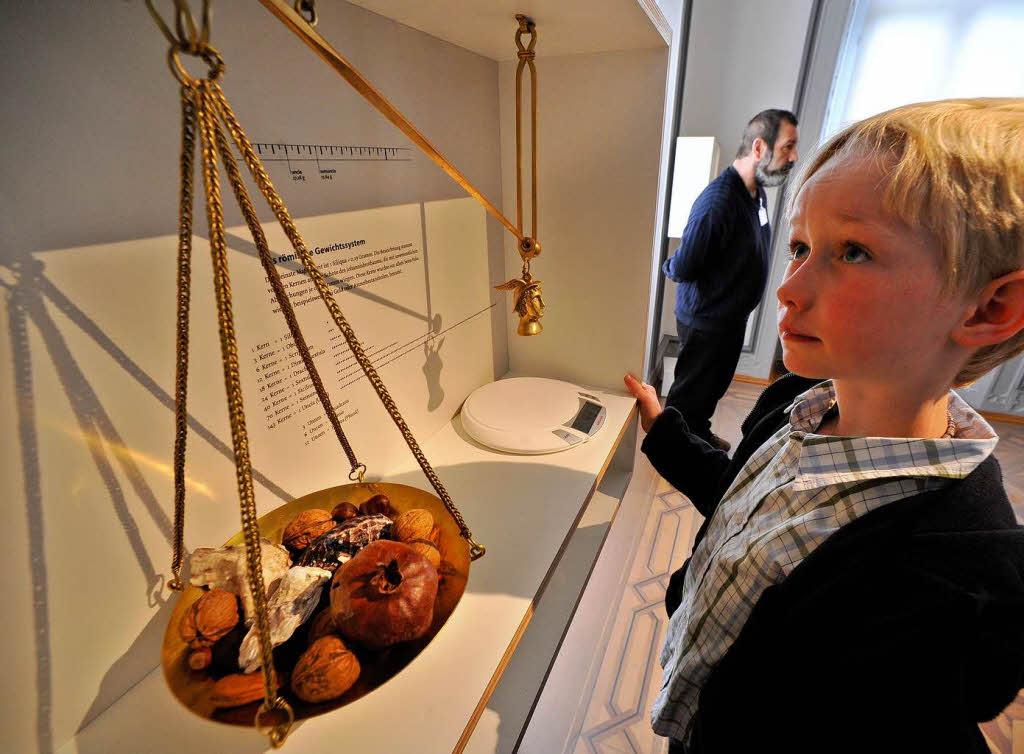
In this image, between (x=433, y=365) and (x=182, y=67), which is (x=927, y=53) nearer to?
(x=433, y=365)

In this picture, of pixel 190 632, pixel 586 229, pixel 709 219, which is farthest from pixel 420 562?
pixel 709 219

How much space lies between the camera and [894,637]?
399 millimetres

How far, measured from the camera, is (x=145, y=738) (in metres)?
0.45

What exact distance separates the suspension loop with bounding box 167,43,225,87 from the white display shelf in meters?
0.47

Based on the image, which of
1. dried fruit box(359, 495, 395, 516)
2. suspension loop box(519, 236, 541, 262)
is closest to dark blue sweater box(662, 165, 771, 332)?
suspension loop box(519, 236, 541, 262)

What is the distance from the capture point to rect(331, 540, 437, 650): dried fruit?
16.1 inches

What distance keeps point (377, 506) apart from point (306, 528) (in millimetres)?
79

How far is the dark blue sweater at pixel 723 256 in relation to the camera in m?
1.62

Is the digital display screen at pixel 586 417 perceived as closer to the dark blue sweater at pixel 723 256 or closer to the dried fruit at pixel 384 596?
the dried fruit at pixel 384 596

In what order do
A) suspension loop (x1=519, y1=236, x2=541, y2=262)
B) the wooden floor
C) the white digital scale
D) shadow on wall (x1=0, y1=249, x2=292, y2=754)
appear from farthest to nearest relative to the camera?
the wooden floor, the white digital scale, suspension loop (x1=519, y1=236, x2=541, y2=262), shadow on wall (x1=0, y1=249, x2=292, y2=754)

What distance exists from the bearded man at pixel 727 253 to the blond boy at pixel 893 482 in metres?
1.16

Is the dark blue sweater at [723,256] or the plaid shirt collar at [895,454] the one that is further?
the dark blue sweater at [723,256]


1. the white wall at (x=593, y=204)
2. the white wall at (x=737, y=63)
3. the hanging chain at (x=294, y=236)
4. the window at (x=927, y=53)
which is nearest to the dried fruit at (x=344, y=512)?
the hanging chain at (x=294, y=236)

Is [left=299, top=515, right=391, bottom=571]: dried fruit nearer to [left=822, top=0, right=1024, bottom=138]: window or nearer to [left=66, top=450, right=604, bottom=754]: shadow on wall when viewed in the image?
[left=66, top=450, right=604, bottom=754]: shadow on wall
